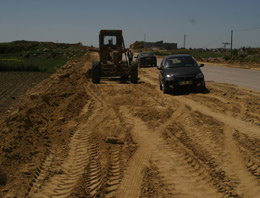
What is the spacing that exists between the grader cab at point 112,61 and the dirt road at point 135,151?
7035 millimetres

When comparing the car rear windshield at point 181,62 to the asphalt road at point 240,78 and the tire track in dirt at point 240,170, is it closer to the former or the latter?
the asphalt road at point 240,78

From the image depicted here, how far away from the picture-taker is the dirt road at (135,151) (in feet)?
13.7

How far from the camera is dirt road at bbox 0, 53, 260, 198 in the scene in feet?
13.7

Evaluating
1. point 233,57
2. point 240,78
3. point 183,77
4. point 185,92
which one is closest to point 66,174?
point 183,77

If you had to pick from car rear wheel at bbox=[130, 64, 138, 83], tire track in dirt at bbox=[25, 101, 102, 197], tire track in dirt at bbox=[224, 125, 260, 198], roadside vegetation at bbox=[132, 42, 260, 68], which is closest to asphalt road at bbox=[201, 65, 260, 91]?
car rear wheel at bbox=[130, 64, 138, 83]

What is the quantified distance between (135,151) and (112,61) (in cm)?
1205

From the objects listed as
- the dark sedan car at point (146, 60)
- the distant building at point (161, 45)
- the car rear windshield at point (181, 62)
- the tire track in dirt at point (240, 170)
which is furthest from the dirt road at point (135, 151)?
the distant building at point (161, 45)

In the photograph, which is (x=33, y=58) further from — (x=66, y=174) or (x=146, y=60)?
(x=66, y=174)

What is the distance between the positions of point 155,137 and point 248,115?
10.4ft

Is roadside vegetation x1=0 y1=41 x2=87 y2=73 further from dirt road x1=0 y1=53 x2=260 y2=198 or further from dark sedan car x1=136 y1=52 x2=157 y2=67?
dirt road x1=0 y1=53 x2=260 y2=198

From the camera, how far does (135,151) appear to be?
18.6ft

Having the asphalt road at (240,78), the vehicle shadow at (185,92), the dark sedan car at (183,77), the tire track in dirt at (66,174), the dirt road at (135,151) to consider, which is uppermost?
the dark sedan car at (183,77)

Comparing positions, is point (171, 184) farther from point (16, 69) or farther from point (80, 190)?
point (16, 69)

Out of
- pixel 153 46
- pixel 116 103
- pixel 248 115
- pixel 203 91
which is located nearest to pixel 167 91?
pixel 203 91
